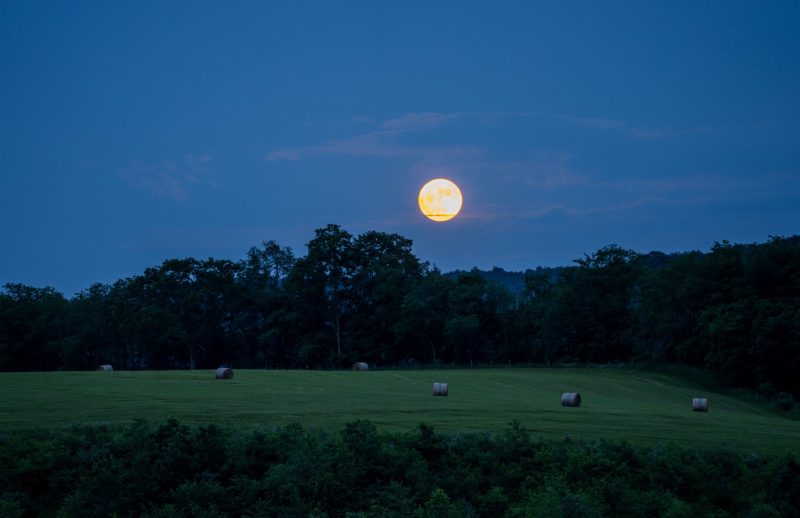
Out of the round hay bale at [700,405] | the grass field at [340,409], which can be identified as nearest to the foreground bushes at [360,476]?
the grass field at [340,409]

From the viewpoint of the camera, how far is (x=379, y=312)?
3735 inches

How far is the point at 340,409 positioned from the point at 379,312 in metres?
65.6

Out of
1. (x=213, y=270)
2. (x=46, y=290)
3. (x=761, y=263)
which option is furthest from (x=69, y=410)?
(x=46, y=290)

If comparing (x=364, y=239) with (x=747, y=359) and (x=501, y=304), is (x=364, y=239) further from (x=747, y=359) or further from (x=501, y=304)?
(x=747, y=359)

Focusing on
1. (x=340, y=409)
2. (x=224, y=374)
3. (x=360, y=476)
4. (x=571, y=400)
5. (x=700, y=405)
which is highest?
(x=224, y=374)

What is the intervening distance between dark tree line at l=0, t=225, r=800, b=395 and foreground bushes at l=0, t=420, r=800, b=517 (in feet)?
187

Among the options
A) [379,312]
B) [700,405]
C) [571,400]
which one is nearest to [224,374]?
[571,400]

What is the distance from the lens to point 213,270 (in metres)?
99.0

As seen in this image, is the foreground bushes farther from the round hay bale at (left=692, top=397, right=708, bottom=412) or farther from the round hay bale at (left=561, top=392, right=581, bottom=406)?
the round hay bale at (left=692, top=397, right=708, bottom=412)

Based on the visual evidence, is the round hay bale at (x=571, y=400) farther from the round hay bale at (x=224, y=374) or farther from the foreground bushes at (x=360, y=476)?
the round hay bale at (x=224, y=374)

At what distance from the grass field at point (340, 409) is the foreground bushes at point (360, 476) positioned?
2.76m

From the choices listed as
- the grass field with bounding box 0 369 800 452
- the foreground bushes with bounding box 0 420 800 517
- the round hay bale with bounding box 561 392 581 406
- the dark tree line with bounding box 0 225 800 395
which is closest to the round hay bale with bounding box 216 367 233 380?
the grass field with bounding box 0 369 800 452

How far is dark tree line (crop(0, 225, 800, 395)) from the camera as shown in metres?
78.9

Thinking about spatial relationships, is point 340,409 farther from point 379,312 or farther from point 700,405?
point 379,312
